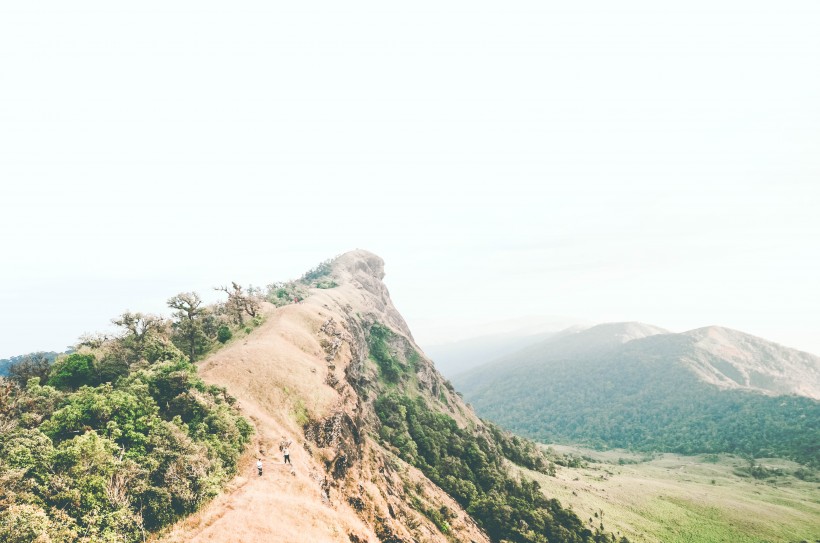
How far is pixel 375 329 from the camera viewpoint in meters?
130

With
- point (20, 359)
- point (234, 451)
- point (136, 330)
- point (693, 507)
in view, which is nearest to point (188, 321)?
point (136, 330)

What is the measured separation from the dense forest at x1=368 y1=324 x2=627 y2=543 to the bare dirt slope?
8661 mm

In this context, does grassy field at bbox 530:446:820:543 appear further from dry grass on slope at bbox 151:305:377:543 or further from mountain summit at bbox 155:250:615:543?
dry grass on slope at bbox 151:305:377:543

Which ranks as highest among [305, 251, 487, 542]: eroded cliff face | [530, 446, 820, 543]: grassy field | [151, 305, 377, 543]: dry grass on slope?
[151, 305, 377, 543]: dry grass on slope

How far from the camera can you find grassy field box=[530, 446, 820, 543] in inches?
3415

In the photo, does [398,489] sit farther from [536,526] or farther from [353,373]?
[536,526]

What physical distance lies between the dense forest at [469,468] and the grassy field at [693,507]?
10333 millimetres

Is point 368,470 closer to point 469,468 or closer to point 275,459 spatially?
point 275,459

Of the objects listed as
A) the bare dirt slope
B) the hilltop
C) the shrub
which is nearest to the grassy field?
the hilltop

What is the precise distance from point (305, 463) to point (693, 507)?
12047 cm

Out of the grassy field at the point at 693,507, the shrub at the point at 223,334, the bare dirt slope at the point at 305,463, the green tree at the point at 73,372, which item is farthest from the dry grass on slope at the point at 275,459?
the grassy field at the point at 693,507

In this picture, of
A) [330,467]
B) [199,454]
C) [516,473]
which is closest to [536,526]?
[516,473]

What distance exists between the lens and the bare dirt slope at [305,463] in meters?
25.8

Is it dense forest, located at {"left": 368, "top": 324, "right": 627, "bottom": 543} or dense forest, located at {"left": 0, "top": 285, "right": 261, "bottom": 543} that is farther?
dense forest, located at {"left": 368, "top": 324, "right": 627, "bottom": 543}
